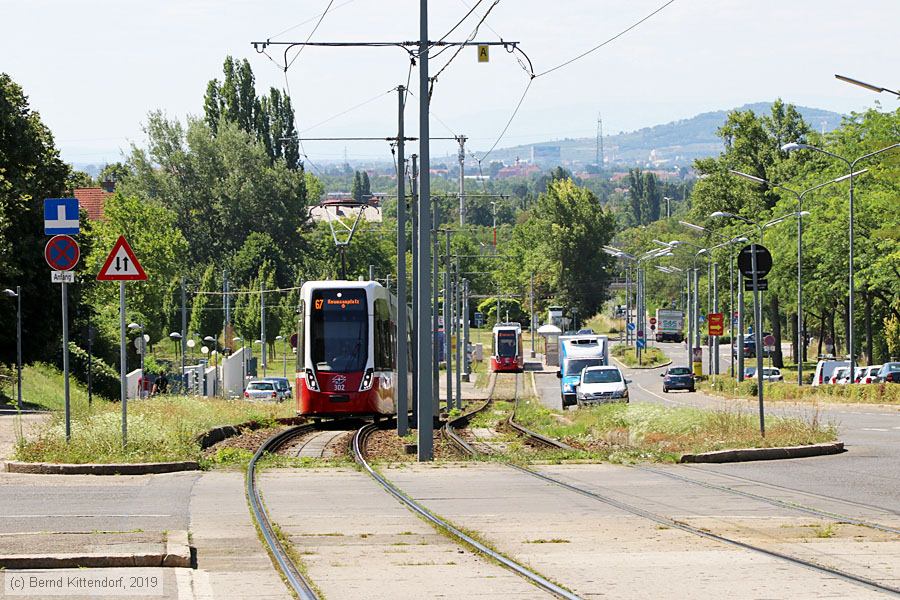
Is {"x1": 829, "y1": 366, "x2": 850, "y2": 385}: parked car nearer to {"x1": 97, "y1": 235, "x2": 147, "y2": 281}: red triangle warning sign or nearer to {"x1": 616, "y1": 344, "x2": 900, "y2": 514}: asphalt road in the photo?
{"x1": 616, "y1": 344, "x2": 900, "y2": 514}: asphalt road

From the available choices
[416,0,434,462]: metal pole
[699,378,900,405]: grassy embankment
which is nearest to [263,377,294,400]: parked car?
[699,378,900,405]: grassy embankment

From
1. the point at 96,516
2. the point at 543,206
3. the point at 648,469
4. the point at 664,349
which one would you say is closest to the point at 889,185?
the point at 648,469

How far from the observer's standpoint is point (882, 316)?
294 ft

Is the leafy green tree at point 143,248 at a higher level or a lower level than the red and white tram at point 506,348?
higher

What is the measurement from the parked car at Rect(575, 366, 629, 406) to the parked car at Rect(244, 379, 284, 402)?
19.4 m

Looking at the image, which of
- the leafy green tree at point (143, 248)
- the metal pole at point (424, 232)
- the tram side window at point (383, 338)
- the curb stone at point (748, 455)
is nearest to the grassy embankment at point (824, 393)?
the tram side window at point (383, 338)

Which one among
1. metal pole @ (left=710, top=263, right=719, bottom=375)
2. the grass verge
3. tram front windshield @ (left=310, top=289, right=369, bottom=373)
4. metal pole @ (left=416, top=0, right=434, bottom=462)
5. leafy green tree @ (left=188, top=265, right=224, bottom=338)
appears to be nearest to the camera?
the grass verge

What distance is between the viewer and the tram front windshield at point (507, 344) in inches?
3873

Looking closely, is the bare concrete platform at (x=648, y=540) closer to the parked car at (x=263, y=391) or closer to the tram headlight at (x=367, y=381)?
the tram headlight at (x=367, y=381)

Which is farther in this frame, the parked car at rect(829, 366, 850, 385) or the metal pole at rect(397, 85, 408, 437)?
the parked car at rect(829, 366, 850, 385)

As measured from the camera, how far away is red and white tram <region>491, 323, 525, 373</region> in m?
98.4

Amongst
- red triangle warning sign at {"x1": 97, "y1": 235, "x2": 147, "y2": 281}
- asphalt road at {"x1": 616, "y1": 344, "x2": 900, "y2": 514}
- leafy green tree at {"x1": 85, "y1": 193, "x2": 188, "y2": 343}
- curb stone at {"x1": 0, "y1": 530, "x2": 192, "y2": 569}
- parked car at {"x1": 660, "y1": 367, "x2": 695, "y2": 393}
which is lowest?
parked car at {"x1": 660, "y1": 367, "x2": 695, "y2": 393}

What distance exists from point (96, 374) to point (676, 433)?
3746 cm

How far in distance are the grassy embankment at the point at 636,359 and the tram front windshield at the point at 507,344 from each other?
12.0 meters
